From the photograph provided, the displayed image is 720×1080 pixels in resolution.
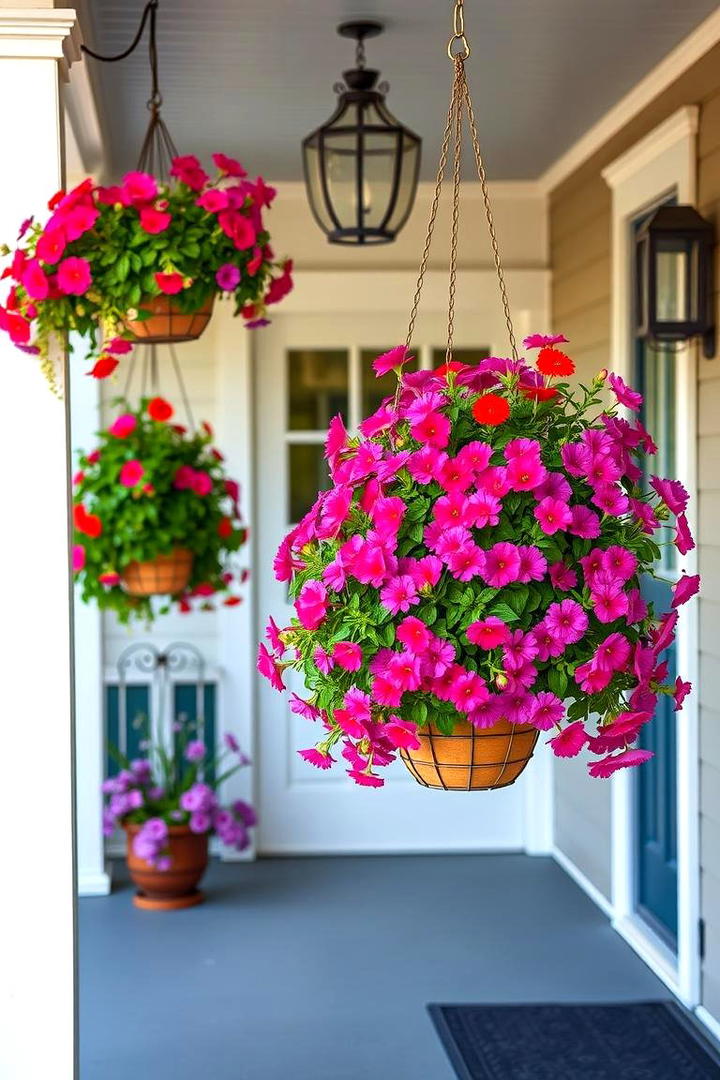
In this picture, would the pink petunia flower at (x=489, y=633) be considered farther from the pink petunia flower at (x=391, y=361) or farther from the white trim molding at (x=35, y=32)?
the white trim molding at (x=35, y=32)

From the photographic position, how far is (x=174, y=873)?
4852 millimetres

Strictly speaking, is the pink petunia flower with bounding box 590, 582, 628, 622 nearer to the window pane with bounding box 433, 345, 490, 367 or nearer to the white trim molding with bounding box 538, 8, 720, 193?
the white trim molding with bounding box 538, 8, 720, 193

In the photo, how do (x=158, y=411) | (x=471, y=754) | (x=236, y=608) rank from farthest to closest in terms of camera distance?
(x=236, y=608), (x=158, y=411), (x=471, y=754)

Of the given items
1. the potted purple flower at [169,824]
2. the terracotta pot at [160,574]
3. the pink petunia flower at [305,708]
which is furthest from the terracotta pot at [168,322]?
the potted purple flower at [169,824]

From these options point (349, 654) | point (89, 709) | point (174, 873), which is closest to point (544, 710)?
point (349, 654)

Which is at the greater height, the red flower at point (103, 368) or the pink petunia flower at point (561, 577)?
the red flower at point (103, 368)

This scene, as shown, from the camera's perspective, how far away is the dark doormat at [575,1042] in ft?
11.4

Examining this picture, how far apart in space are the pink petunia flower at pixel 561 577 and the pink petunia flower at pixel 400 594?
0.18 metres

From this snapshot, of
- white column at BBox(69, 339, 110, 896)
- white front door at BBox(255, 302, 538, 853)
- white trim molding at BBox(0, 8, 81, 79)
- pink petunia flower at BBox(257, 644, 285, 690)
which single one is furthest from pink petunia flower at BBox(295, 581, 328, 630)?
white front door at BBox(255, 302, 538, 853)

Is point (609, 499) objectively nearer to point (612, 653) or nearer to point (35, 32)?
point (612, 653)

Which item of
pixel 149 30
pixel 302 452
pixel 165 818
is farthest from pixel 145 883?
pixel 149 30

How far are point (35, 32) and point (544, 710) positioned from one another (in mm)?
1526

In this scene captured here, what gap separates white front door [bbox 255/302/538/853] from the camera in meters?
5.66

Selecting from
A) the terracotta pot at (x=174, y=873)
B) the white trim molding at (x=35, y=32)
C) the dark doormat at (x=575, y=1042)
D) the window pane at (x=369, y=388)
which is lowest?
the dark doormat at (x=575, y=1042)
